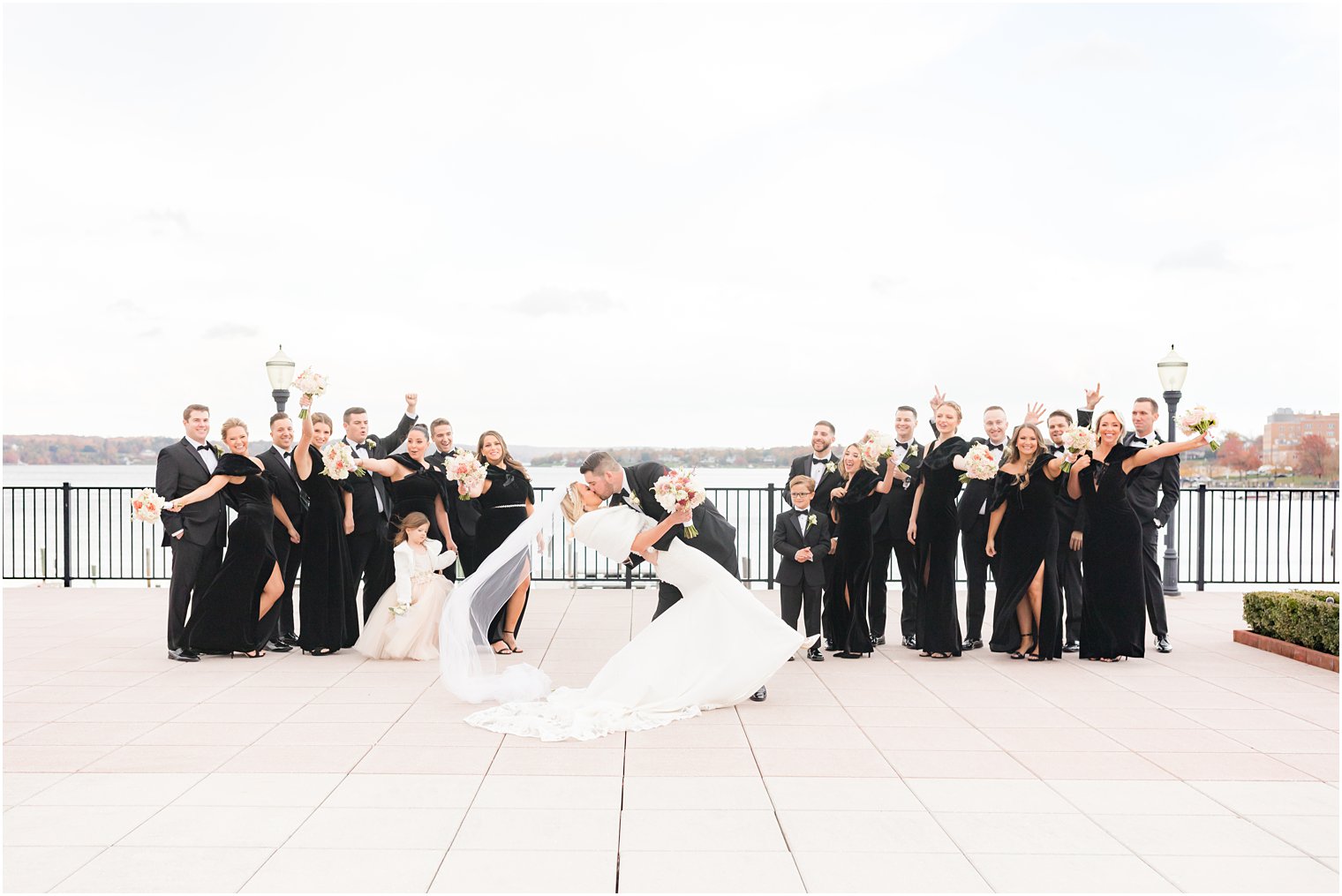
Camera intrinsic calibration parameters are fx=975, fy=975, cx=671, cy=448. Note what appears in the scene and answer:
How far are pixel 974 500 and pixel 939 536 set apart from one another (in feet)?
2.02

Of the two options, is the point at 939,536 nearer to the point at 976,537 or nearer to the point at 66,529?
the point at 976,537

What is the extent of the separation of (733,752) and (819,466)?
12.8 feet

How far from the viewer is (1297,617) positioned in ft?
26.8

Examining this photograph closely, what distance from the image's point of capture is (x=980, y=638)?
8797 mm

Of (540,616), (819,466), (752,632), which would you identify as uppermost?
(819,466)

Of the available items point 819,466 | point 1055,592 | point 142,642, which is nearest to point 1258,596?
point 1055,592

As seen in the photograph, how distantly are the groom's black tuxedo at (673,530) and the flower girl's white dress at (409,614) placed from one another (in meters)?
2.20

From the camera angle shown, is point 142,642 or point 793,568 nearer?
point 793,568

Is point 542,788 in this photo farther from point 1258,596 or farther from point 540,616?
point 1258,596

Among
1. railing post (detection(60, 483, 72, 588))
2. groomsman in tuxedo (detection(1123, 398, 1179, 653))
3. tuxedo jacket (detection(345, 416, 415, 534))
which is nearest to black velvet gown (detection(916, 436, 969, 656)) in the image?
groomsman in tuxedo (detection(1123, 398, 1179, 653))

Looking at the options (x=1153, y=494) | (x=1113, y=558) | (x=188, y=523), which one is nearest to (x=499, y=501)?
(x=188, y=523)

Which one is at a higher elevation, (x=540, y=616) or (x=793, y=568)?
(x=793, y=568)

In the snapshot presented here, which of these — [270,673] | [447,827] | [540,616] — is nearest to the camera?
[447,827]

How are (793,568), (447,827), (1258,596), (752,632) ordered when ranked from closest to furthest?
1. (447,827)
2. (752,632)
3. (793,568)
4. (1258,596)
